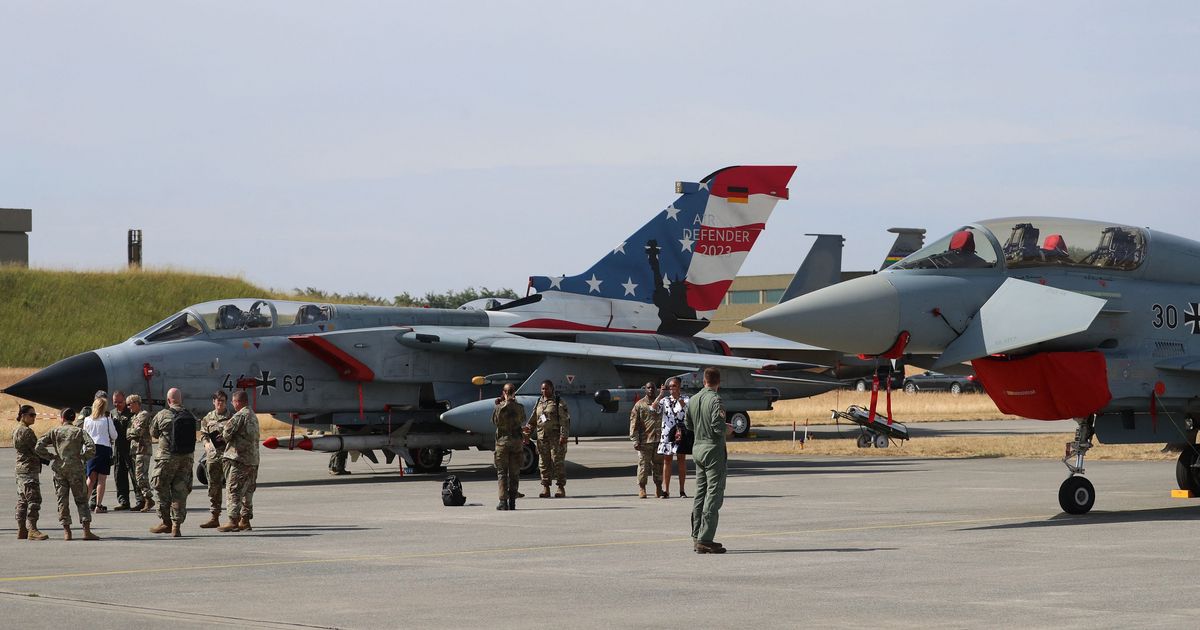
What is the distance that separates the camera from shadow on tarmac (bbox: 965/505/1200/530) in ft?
44.7

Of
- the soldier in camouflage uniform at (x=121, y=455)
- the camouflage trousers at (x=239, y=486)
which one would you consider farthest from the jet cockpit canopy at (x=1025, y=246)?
the soldier in camouflage uniform at (x=121, y=455)

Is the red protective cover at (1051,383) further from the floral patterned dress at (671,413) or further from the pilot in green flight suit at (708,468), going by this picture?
the floral patterned dress at (671,413)

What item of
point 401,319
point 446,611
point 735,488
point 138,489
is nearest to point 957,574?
point 446,611

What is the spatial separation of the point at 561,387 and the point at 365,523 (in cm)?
839

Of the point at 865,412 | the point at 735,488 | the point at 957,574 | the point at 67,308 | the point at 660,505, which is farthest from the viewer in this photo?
the point at 67,308

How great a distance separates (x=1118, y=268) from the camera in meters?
14.1

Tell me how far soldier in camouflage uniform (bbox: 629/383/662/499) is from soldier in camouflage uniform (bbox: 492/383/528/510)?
192cm

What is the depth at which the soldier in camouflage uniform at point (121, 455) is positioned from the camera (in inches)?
686

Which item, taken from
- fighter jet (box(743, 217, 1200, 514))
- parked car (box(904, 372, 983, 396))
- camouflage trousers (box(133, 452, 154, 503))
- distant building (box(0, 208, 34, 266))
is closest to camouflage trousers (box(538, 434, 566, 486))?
camouflage trousers (box(133, 452, 154, 503))

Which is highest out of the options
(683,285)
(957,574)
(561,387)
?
(683,285)

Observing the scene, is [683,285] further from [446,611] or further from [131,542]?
[446,611]

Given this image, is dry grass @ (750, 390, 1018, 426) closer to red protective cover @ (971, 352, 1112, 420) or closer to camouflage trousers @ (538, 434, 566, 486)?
camouflage trousers @ (538, 434, 566, 486)

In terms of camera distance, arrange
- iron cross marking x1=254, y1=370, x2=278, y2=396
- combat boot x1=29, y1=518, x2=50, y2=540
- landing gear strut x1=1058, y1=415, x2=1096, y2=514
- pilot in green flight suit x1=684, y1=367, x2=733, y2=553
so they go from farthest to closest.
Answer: iron cross marking x1=254, y1=370, x2=278, y2=396, landing gear strut x1=1058, y1=415, x2=1096, y2=514, combat boot x1=29, y1=518, x2=50, y2=540, pilot in green flight suit x1=684, y1=367, x2=733, y2=553

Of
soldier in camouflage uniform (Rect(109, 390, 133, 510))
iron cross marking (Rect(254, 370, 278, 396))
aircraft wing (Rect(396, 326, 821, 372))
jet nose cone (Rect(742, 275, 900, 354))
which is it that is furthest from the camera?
aircraft wing (Rect(396, 326, 821, 372))
